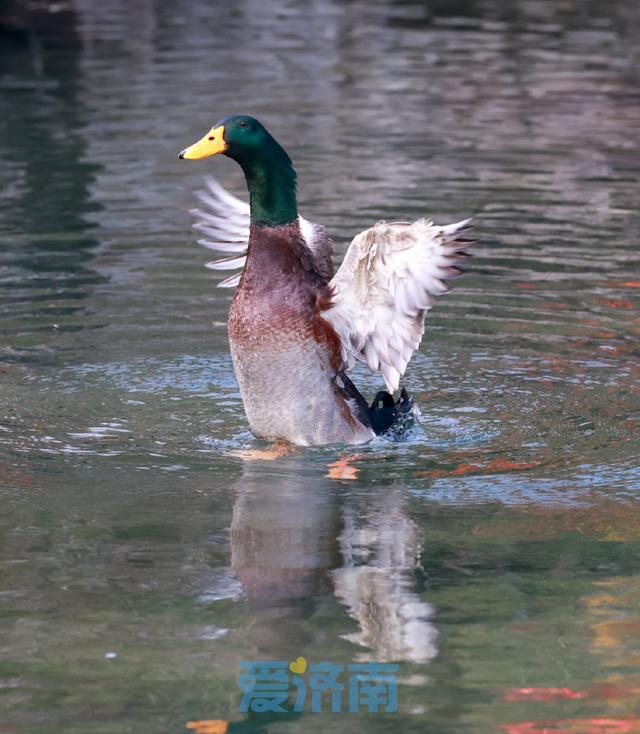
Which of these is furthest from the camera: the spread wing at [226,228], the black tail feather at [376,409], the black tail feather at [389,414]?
the spread wing at [226,228]

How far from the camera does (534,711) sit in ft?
14.1

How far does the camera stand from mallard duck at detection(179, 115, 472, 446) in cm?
670

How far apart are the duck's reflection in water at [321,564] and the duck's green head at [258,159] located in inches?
55.0

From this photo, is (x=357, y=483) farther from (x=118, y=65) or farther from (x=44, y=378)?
(x=118, y=65)

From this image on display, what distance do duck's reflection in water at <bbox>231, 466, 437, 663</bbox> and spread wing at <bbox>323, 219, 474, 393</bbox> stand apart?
78 centimetres

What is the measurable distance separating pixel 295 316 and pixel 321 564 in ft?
5.63

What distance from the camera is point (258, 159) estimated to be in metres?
6.78

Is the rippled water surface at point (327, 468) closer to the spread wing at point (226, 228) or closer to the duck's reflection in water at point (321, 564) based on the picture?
the duck's reflection in water at point (321, 564)

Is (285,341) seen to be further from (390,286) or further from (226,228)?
(226,228)

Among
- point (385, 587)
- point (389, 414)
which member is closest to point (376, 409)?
point (389, 414)

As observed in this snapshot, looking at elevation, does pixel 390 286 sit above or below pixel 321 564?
above

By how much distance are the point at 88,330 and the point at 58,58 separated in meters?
17.3

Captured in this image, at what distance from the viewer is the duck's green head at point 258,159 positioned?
6711 mm

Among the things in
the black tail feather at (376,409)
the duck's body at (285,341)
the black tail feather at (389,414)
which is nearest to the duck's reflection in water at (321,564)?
the duck's body at (285,341)
